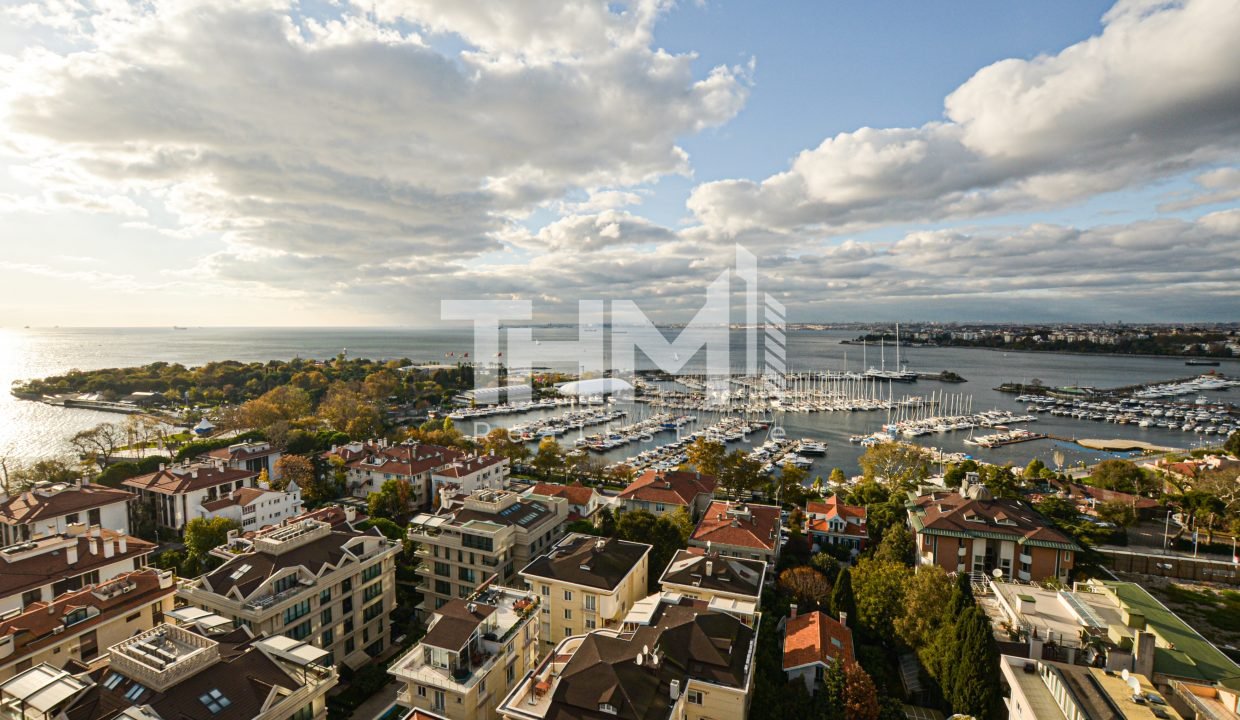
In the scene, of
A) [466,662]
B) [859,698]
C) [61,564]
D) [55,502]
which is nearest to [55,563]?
[61,564]

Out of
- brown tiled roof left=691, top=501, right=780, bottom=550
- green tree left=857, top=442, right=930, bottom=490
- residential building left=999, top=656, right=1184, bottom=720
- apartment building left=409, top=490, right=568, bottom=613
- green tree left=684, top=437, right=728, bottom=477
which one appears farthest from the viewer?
green tree left=857, top=442, right=930, bottom=490

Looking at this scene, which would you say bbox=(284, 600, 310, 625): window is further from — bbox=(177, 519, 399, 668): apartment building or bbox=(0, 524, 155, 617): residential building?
bbox=(0, 524, 155, 617): residential building

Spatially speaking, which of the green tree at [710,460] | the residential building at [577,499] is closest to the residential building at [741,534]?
the residential building at [577,499]

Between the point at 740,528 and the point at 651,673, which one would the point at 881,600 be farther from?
the point at 651,673

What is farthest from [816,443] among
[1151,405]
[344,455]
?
[1151,405]

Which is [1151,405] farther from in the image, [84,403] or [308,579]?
[84,403]

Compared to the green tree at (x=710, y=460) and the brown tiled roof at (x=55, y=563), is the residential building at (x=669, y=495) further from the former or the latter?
the brown tiled roof at (x=55, y=563)

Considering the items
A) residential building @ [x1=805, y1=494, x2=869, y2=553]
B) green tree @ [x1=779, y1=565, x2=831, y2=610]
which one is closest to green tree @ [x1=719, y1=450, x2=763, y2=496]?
residential building @ [x1=805, y1=494, x2=869, y2=553]
